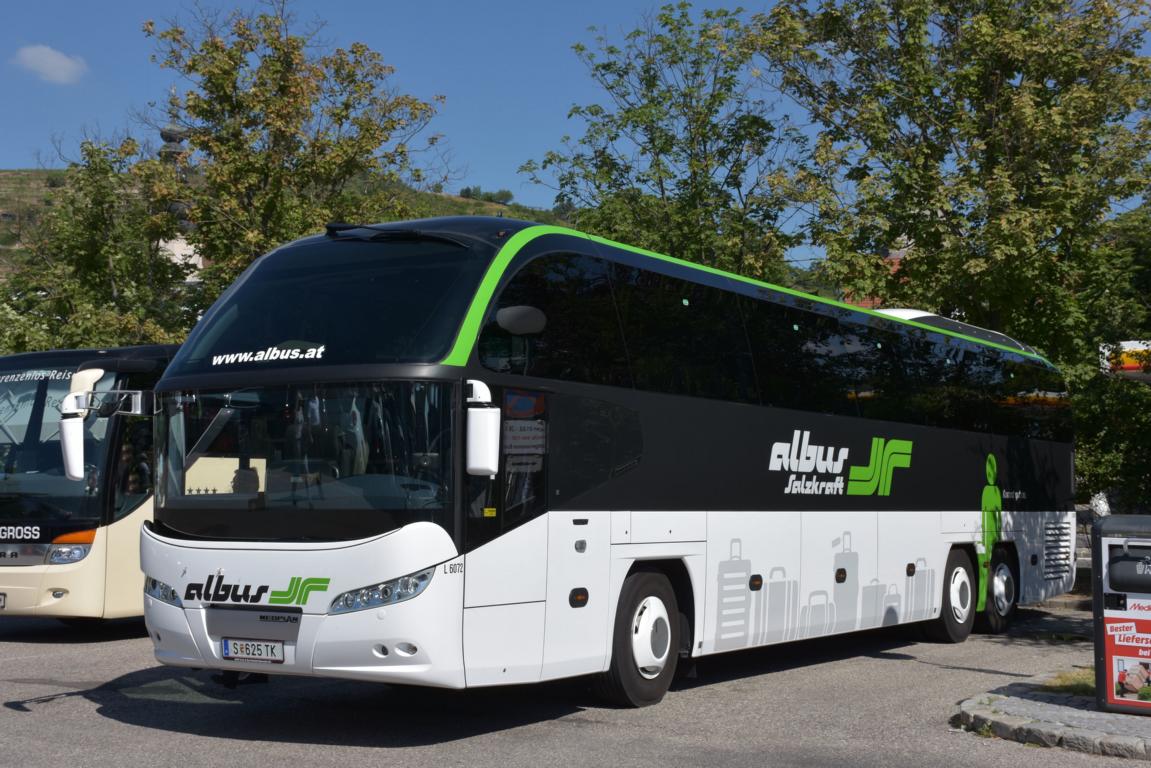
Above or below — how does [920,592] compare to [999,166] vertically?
below

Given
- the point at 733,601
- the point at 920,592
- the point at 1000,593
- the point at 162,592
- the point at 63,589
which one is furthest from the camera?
the point at 1000,593

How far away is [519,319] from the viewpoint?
8.75m

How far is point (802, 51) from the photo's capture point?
23000 millimetres

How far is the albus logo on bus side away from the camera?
12172 mm

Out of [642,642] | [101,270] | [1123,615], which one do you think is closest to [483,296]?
[642,642]

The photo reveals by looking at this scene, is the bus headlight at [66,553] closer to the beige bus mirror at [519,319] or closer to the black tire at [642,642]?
the black tire at [642,642]

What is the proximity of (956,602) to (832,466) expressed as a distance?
378cm

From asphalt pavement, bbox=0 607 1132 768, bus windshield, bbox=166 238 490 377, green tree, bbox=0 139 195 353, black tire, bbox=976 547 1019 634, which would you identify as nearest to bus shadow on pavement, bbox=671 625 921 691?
asphalt pavement, bbox=0 607 1132 768

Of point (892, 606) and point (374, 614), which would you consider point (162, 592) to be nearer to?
point (374, 614)

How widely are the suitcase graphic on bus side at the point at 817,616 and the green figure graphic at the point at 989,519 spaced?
13.3 feet

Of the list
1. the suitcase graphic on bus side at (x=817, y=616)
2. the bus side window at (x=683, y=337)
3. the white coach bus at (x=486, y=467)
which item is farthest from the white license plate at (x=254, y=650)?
the suitcase graphic on bus side at (x=817, y=616)

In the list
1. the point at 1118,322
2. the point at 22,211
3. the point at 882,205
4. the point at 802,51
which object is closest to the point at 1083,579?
the point at 1118,322

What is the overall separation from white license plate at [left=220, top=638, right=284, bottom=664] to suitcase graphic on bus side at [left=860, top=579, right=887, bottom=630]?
273 inches

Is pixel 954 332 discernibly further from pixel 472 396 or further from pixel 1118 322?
pixel 472 396
